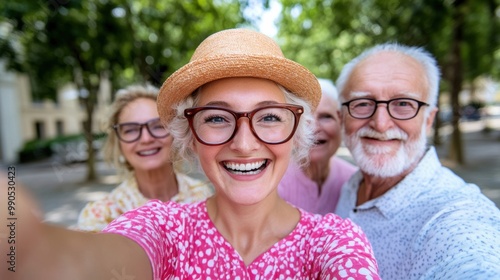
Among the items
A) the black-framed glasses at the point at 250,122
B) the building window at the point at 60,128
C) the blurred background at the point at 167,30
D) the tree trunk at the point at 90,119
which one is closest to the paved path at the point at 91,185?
the blurred background at the point at 167,30

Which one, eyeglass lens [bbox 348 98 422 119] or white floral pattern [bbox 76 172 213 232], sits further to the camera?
white floral pattern [bbox 76 172 213 232]

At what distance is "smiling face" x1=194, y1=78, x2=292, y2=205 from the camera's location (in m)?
1.35

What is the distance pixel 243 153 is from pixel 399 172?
1.07 meters

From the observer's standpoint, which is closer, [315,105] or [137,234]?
[137,234]

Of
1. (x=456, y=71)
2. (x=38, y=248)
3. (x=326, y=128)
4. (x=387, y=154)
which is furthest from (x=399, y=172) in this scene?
(x=456, y=71)

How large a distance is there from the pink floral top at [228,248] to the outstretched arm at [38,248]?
0.28 metres

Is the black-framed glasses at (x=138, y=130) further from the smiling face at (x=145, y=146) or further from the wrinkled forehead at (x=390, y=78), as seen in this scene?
the wrinkled forehead at (x=390, y=78)

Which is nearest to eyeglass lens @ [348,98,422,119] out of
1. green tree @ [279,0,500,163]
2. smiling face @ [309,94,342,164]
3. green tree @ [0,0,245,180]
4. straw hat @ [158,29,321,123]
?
straw hat @ [158,29,321,123]

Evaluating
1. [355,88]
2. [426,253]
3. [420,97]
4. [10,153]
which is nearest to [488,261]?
[426,253]

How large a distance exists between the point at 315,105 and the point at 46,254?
4.15 feet

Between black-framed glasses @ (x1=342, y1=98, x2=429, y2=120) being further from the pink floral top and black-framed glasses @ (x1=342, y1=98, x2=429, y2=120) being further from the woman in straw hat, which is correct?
the pink floral top

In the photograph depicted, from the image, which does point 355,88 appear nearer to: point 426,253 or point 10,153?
point 426,253

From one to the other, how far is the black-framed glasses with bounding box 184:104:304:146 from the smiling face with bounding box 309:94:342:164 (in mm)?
1396

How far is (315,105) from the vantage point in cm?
170
